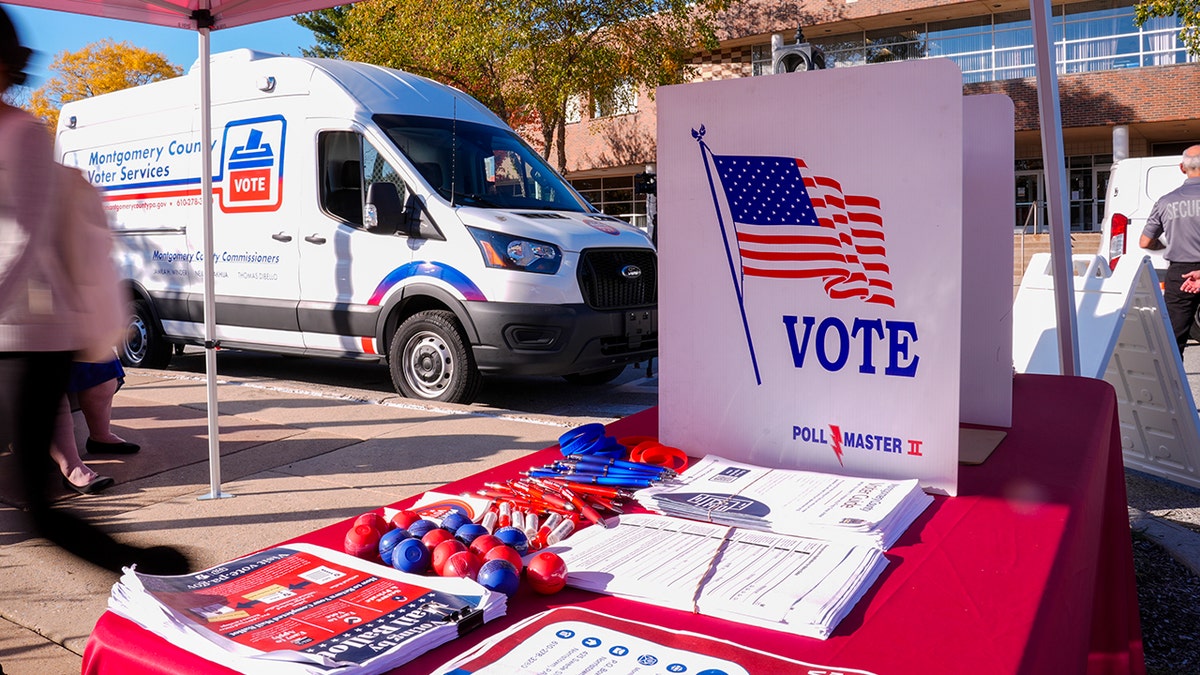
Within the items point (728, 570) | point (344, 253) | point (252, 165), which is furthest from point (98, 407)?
point (728, 570)

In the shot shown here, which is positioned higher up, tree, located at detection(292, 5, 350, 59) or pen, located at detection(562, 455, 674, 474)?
tree, located at detection(292, 5, 350, 59)

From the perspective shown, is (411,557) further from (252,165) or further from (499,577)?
(252,165)

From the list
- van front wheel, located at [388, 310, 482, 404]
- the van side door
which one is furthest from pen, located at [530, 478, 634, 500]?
the van side door

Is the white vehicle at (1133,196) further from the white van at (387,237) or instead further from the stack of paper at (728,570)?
the stack of paper at (728,570)

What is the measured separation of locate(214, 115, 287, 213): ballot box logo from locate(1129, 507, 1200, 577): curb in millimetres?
6837

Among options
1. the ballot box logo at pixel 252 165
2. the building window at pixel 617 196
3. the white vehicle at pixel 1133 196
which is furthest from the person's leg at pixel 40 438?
the building window at pixel 617 196

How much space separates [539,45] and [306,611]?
24.3m

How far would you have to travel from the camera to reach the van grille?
733cm

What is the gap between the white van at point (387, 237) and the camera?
23.4 feet

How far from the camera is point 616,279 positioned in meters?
7.58

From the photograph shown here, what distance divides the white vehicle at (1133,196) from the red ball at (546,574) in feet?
40.2

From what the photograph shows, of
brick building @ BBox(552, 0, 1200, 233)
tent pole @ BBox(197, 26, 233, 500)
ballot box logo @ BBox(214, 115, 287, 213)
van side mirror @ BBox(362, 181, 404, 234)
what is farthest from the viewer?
brick building @ BBox(552, 0, 1200, 233)

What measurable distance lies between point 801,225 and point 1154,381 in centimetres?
381

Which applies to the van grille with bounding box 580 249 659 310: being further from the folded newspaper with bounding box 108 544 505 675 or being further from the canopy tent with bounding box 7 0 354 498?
the folded newspaper with bounding box 108 544 505 675
